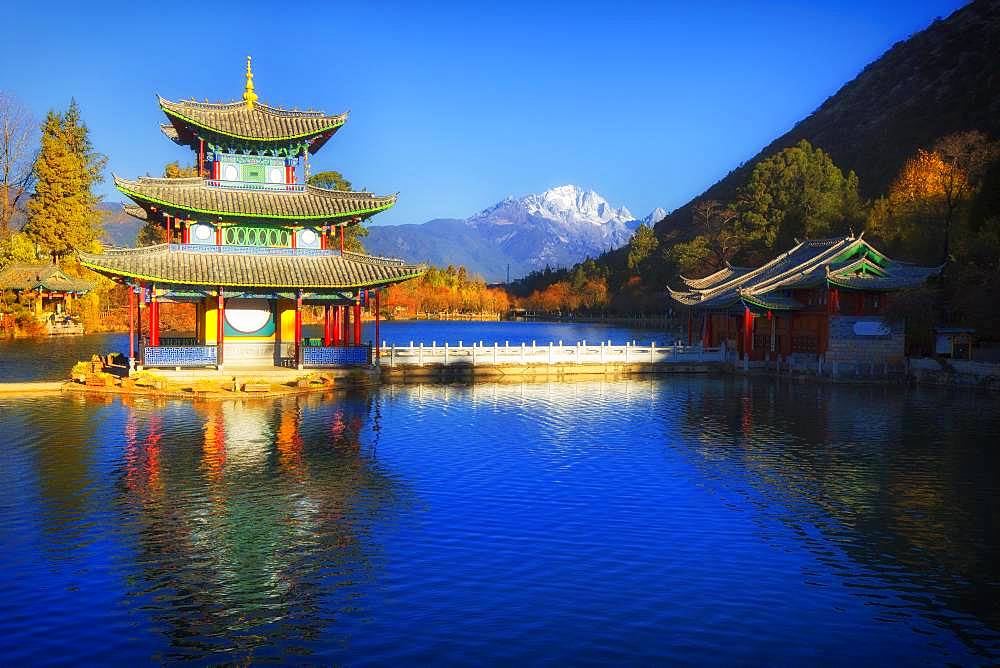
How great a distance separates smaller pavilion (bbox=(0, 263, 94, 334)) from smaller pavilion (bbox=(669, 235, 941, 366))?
188 feet

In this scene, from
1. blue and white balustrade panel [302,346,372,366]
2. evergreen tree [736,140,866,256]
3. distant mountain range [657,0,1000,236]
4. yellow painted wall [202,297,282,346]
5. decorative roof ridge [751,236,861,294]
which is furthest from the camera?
distant mountain range [657,0,1000,236]

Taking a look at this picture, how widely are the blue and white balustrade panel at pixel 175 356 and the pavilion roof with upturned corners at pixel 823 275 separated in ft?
94.1

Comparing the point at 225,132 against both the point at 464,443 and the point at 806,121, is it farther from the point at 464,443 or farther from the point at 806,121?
the point at 806,121

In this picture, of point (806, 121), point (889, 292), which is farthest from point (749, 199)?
point (806, 121)

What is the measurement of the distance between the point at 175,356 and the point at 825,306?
110 feet

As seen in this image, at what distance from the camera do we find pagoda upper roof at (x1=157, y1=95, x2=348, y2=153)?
117 ft

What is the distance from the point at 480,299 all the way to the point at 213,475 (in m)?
146

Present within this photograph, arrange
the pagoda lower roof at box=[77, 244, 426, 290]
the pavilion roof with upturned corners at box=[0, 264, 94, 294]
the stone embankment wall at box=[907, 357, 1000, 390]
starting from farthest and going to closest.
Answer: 1. the pavilion roof with upturned corners at box=[0, 264, 94, 294]
2. the stone embankment wall at box=[907, 357, 1000, 390]
3. the pagoda lower roof at box=[77, 244, 426, 290]

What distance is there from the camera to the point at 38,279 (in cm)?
7156

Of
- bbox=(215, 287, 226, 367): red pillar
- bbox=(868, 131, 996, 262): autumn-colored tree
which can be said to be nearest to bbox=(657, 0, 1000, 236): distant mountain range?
bbox=(868, 131, 996, 262): autumn-colored tree

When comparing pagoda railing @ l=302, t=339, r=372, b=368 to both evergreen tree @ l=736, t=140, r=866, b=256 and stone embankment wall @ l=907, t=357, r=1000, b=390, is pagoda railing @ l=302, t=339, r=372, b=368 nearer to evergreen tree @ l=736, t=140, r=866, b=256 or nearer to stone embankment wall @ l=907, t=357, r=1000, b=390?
stone embankment wall @ l=907, t=357, r=1000, b=390

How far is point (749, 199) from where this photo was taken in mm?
89688

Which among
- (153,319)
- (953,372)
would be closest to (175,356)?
(153,319)

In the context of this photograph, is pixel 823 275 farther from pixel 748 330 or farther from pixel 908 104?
pixel 908 104
